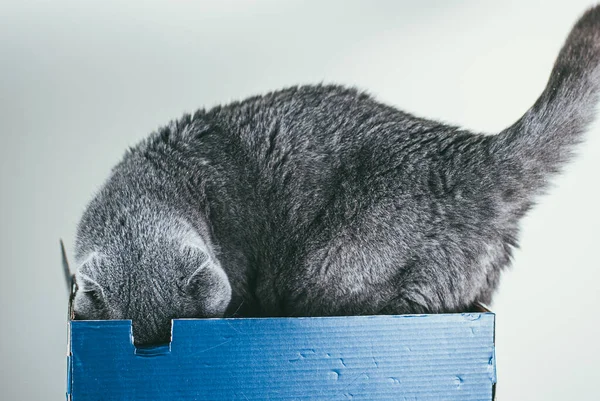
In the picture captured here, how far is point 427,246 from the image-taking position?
3.98 feet

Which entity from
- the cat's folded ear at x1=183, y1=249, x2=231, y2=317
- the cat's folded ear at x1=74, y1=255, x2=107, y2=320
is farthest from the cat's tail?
the cat's folded ear at x1=74, y1=255, x2=107, y2=320

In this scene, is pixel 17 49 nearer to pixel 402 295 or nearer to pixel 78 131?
pixel 78 131

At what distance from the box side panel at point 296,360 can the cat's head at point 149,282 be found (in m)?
0.10

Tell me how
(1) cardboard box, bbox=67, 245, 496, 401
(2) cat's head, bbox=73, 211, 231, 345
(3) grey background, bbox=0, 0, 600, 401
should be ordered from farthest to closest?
(3) grey background, bbox=0, 0, 600, 401, (2) cat's head, bbox=73, 211, 231, 345, (1) cardboard box, bbox=67, 245, 496, 401

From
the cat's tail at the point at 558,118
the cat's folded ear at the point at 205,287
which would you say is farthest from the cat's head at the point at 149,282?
the cat's tail at the point at 558,118

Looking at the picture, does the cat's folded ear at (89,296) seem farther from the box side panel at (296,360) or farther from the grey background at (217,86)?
the grey background at (217,86)

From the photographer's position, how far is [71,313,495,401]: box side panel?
3.16 ft

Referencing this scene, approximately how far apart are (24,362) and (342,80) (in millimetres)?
1168

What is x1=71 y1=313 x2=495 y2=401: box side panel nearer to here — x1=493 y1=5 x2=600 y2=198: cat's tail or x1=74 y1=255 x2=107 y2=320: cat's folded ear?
x1=74 y1=255 x2=107 y2=320: cat's folded ear

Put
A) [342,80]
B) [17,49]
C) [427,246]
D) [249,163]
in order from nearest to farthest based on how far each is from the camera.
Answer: [427,246]
[249,163]
[17,49]
[342,80]

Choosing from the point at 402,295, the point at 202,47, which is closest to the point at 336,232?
the point at 402,295

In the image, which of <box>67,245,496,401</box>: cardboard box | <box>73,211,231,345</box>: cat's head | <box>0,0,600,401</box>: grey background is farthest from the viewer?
<box>0,0,600,401</box>: grey background

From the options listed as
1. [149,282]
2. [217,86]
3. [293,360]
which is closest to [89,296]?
[149,282]

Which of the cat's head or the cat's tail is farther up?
the cat's tail
